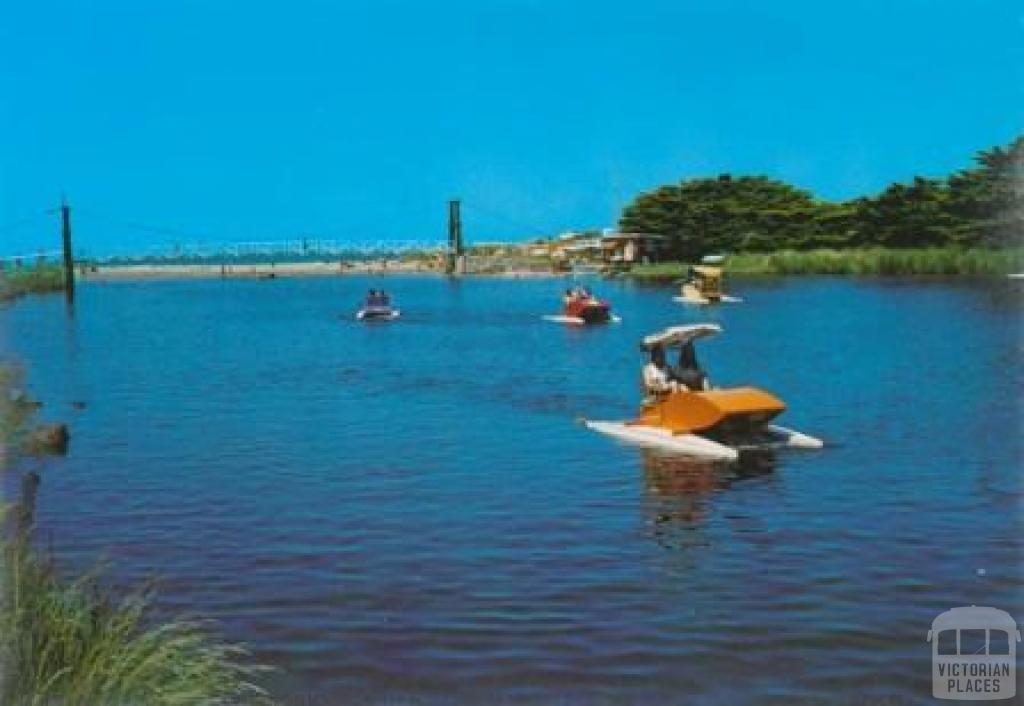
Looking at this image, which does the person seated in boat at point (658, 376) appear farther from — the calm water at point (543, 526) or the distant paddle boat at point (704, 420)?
the calm water at point (543, 526)

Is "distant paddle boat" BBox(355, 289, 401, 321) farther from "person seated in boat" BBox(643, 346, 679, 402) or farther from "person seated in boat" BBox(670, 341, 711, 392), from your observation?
"person seated in boat" BBox(670, 341, 711, 392)

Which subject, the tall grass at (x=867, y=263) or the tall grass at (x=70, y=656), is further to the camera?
the tall grass at (x=867, y=263)

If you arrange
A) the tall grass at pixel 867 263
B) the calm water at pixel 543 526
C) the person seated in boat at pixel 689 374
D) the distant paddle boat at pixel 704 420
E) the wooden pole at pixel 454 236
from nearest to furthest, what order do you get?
the calm water at pixel 543 526 → the distant paddle boat at pixel 704 420 → the person seated in boat at pixel 689 374 → the tall grass at pixel 867 263 → the wooden pole at pixel 454 236

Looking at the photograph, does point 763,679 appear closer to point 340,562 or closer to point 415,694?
point 415,694

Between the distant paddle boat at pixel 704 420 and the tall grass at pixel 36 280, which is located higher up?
the tall grass at pixel 36 280

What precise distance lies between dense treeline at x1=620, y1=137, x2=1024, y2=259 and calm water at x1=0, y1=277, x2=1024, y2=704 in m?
68.5

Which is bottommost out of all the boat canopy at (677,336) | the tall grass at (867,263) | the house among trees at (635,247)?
the boat canopy at (677,336)

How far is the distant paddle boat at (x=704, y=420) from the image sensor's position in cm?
2380

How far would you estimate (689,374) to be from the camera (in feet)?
83.6

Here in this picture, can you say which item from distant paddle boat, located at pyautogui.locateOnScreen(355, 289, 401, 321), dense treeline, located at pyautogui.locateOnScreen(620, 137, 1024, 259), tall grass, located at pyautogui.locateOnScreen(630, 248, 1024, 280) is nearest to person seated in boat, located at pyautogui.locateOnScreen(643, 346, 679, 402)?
distant paddle boat, located at pyautogui.locateOnScreen(355, 289, 401, 321)

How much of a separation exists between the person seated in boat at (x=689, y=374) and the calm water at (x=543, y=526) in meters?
1.84

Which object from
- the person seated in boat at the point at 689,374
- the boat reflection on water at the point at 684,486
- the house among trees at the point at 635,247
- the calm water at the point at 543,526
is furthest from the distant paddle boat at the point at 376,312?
the house among trees at the point at 635,247

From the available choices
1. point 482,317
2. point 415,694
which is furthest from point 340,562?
point 482,317

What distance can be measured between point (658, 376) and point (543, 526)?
7.76m
